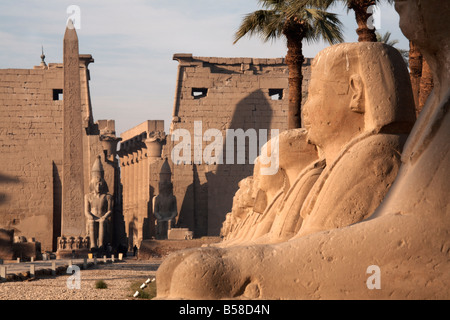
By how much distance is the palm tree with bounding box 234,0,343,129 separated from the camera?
15625 millimetres

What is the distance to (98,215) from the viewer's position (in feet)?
76.8

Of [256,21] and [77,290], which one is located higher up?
[256,21]

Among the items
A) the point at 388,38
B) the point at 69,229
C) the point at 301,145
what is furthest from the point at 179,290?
the point at 388,38

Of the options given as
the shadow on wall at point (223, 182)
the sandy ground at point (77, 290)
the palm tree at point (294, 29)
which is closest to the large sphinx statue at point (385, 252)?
the sandy ground at point (77, 290)

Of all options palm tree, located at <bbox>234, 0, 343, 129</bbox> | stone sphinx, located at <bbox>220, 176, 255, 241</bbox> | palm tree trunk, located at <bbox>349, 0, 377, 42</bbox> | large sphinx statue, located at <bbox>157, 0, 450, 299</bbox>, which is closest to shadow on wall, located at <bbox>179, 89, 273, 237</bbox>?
palm tree, located at <bbox>234, 0, 343, 129</bbox>

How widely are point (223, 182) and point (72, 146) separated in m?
6.18

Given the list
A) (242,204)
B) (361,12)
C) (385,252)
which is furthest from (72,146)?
(385,252)

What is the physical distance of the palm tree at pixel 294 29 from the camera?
51.3 ft

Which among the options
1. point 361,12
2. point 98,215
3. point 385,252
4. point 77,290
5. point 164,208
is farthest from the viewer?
point 164,208

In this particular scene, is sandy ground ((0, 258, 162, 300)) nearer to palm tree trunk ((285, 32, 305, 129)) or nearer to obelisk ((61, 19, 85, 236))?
palm tree trunk ((285, 32, 305, 129))

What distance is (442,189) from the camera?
2943mm

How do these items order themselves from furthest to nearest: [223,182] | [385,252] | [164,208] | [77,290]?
[223,182]
[164,208]
[77,290]
[385,252]

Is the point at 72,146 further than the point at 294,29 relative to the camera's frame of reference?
Yes

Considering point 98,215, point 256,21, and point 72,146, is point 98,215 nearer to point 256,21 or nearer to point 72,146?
point 72,146
